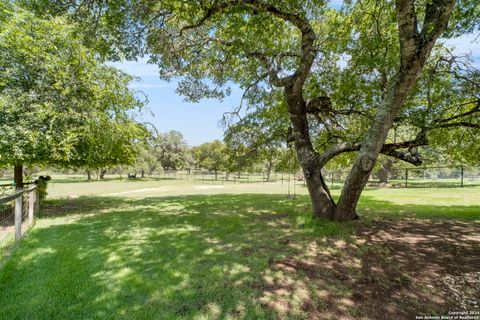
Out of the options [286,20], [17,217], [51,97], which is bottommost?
[17,217]

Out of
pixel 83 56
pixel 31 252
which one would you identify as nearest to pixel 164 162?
pixel 83 56

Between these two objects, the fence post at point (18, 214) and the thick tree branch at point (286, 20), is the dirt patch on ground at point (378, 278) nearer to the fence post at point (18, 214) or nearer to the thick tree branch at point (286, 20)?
the thick tree branch at point (286, 20)

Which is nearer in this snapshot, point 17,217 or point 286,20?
point 17,217

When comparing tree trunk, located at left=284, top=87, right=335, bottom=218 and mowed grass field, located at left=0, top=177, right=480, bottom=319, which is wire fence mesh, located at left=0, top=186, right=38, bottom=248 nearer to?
mowed grass field, located at left=0, top=177, right=480, bottom=319

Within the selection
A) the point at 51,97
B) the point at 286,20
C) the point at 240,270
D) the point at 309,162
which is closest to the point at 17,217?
the point at 240,270

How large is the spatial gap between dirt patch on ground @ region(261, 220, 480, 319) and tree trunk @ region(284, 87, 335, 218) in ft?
4.82

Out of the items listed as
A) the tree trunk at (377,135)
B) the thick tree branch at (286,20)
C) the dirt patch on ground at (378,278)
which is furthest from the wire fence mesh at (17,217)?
the tree trunk at (377,135)

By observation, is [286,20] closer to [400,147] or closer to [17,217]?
[400,147]

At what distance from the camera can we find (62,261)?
4203 millimetres

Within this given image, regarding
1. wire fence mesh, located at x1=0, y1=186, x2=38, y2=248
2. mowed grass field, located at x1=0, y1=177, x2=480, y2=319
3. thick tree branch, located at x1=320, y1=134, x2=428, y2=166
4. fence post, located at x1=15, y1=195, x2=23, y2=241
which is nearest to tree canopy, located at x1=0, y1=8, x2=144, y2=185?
wire fence mesh, located at x1=0, y1=186, x2=38, y2=248

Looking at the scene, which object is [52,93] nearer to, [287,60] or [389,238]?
[287,60]

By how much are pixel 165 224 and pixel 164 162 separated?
4260 centimetres

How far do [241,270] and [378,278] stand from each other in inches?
72.6

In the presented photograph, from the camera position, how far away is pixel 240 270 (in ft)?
12.5
